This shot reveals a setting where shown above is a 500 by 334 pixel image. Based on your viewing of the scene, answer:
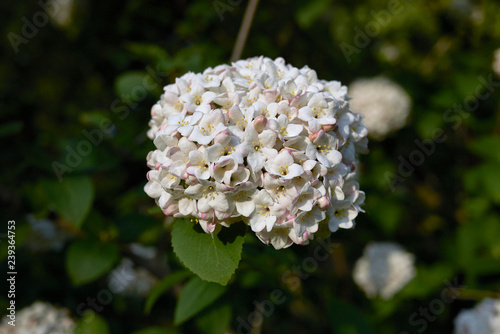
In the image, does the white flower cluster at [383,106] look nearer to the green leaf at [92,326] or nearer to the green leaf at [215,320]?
the green leaf at [215,320]

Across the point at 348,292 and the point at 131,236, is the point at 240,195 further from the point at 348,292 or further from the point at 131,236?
the point at 348,292

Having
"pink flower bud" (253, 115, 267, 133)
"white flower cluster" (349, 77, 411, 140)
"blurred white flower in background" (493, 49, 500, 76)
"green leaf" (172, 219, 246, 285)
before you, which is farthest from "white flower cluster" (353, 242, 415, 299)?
"pink flower bud" (253, 115, 267, 133)

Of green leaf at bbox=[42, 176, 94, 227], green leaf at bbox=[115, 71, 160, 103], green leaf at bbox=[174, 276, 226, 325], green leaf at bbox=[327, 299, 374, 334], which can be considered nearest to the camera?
green leaf at bbox=[174, 276, 226, 325]

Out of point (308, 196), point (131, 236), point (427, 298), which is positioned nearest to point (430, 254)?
point (427, 298)

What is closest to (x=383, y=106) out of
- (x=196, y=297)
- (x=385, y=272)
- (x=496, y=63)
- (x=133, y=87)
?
(x=496, y=63)

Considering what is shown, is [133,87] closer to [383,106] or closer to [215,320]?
[215,320]

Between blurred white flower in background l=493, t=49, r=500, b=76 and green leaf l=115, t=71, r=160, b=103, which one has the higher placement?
green leaf l=115, t=71, r=160, b=103

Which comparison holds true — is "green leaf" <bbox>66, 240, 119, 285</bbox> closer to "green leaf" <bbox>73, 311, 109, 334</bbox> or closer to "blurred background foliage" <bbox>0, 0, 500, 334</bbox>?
"blurred background foliage" <bbox>0, 0, 500, 334</bbox>
